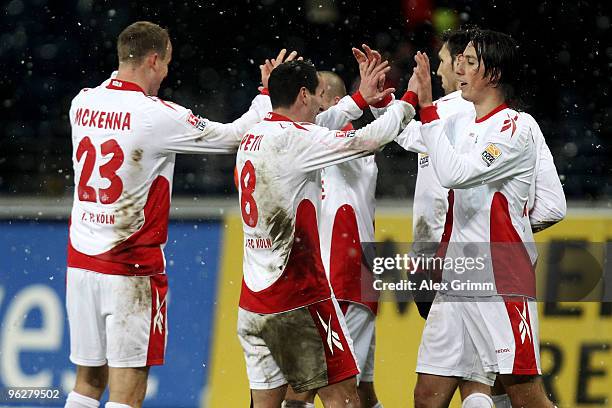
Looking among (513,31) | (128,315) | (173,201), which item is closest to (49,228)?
(173,201)

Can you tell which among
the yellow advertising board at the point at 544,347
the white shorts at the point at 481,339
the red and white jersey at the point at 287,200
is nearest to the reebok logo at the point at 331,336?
the red and white jersey at the point at 287,200

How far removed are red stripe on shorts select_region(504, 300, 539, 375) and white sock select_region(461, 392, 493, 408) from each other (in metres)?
0.38

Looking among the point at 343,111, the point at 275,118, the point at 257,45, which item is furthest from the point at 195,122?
the point at 257,45

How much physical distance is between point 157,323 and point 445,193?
64.1 inches

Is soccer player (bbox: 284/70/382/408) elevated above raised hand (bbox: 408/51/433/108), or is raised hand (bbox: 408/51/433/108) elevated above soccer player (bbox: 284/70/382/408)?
raised hand (bbox: 408/51/433/108)

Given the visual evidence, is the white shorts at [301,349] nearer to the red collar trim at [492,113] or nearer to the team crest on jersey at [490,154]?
the team crest on jersey at [490,154]

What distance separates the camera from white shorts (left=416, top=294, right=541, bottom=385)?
4.69 m

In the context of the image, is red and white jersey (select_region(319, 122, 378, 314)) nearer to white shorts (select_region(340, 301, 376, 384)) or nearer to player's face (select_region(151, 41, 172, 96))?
white shorts (select_region(340, 301, 376, 384))

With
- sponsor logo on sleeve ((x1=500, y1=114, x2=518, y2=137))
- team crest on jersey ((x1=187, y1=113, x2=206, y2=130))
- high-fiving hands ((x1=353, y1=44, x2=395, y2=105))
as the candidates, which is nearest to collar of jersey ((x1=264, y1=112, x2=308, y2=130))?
team crest on jersey ((x1=187, y1=113, x2=206, y2=130))

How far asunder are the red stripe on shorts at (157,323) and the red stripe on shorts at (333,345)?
2.44 feet

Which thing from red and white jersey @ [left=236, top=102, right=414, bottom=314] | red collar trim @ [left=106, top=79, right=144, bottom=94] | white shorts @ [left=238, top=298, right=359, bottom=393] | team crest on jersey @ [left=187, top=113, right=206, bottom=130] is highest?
red collar trim @ [left=106, top=79, right=144, bottom=94]

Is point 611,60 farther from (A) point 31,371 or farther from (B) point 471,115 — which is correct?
(A) point 31,371

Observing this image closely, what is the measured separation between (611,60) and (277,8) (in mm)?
2846

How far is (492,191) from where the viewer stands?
485cm
